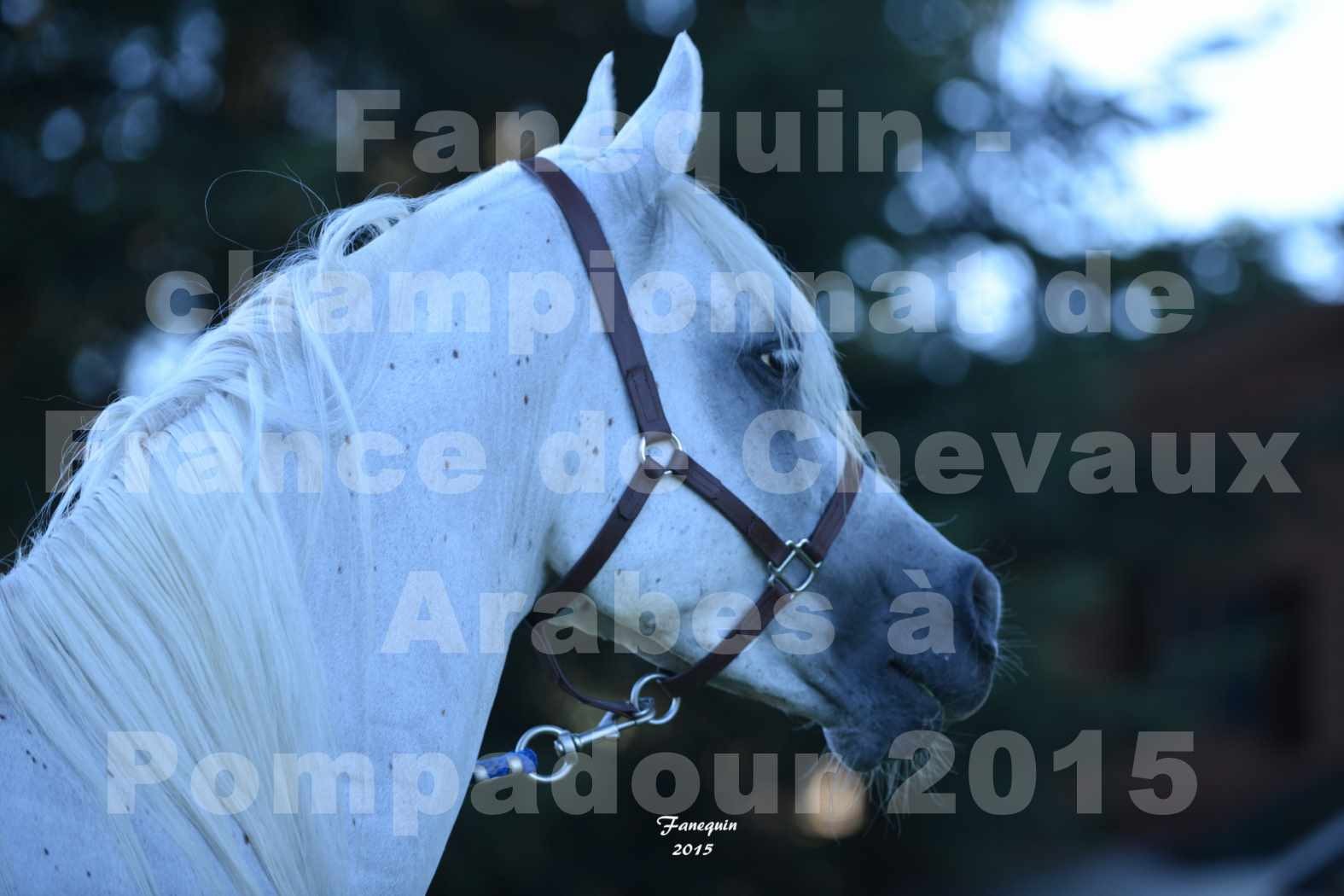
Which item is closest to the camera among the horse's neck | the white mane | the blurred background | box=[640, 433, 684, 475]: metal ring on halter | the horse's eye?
the white mane

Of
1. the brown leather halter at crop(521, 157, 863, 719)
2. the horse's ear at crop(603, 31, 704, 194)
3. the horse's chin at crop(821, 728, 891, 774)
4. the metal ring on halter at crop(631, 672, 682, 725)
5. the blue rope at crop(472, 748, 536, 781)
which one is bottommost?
the horse's chin at crop(821, 728, 891, 774)

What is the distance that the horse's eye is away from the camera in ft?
5.48

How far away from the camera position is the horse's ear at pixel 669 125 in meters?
1.60

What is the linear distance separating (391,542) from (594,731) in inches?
20.4

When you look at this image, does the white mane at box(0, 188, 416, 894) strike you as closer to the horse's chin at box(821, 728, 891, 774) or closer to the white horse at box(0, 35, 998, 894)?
the white horse at box(0, 35, 998, 894)

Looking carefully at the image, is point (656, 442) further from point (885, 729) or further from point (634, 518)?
point (885, 729)

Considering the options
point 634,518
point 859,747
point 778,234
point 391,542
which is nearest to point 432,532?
point 391,542

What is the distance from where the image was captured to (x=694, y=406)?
5.26 feet

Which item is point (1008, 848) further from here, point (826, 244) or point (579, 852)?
point (826, 244)

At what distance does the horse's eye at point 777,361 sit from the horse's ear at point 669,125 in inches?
12.3

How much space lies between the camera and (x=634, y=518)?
5.13 ft

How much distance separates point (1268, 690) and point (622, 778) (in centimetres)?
747

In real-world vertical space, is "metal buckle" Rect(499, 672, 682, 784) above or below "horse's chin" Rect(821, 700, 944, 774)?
above

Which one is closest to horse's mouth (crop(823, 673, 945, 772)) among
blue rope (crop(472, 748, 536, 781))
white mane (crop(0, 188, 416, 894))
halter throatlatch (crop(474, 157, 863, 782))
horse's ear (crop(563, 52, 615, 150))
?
halter throatlatch (crop(474, 157, 863, 782))
